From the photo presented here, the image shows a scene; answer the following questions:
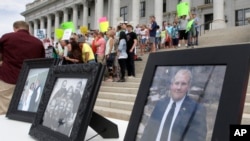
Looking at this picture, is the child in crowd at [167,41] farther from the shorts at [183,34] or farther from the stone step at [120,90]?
the stone step at [120,90]

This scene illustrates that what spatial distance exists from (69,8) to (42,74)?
52678 millimetres

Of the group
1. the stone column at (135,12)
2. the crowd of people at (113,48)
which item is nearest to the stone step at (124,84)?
the crowd of people at (113,48)

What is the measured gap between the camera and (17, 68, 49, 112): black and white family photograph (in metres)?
2.60

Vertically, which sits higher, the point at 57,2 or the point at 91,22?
the point at 57,2

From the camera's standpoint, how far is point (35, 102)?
256 cm

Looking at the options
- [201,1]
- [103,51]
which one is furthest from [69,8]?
[103,51]

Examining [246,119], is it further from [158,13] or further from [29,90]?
[158,13]

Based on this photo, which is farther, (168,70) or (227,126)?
(168,70)

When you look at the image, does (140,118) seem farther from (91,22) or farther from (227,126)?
(91,22)

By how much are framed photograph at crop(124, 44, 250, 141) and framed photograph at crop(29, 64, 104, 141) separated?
0.80 ft

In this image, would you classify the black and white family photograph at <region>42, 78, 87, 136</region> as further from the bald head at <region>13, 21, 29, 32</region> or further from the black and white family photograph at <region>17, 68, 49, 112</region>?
the bald head at <region>13, 21, 29, 32</region>

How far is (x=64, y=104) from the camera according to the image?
1.89 metres

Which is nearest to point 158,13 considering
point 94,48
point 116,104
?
point 94,48

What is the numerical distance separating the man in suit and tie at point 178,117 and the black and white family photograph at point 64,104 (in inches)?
18.9
